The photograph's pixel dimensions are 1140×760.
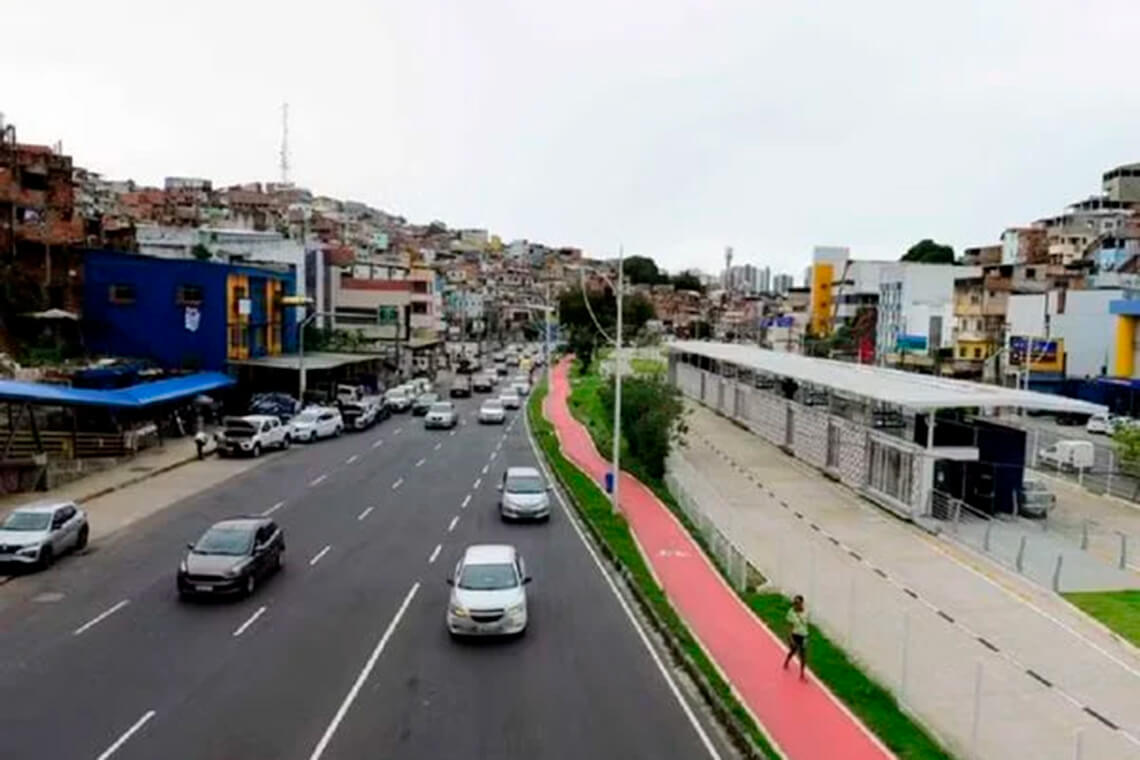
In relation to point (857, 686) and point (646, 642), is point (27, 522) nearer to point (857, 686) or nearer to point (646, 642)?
point (646, 642)

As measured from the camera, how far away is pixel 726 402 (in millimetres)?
63750

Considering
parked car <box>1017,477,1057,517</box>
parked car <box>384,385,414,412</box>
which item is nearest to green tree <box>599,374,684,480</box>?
parked car <box>1017,477,1057,517</box>

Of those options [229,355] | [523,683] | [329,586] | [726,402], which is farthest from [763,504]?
[229,355]

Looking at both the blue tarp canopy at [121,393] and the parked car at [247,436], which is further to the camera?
the parked car at [247,436]

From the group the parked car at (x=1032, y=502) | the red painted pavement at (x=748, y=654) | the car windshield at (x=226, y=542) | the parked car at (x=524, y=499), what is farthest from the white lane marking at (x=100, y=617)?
the parked car at (x=1032, y=502)

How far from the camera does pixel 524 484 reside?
31.3 metres

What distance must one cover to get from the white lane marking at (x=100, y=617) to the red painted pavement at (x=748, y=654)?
11.2 meters

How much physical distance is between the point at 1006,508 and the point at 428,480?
1990cm

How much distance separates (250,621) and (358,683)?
4367 millimetres

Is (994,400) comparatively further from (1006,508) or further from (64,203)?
(64,203)

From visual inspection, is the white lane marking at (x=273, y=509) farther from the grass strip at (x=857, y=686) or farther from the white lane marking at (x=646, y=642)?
the grass strip at (x=857, y=686)

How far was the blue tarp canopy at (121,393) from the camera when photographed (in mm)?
33875

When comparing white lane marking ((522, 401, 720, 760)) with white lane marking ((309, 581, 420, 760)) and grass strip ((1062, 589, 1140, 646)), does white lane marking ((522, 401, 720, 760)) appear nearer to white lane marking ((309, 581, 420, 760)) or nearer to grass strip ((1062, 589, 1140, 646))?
white lane marking ((309, 581, 420, 760))

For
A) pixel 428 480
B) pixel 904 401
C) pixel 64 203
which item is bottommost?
pixel 428 480
